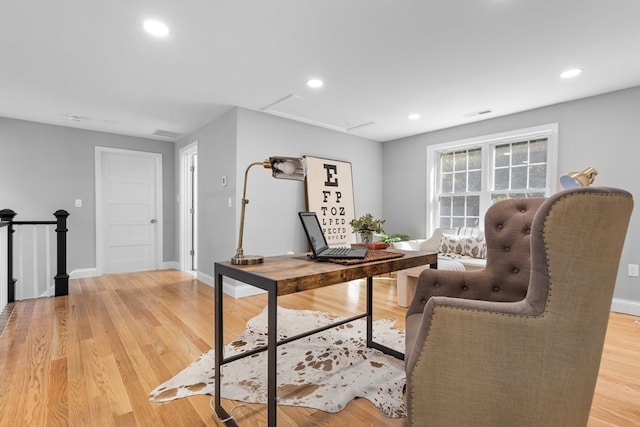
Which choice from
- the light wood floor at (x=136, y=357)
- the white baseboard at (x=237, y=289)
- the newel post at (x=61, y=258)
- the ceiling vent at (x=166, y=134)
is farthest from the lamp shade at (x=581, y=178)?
the newel post at (x=61, y=258)

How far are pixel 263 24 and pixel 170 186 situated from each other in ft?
14.1

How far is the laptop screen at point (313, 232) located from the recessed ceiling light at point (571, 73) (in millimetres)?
2804

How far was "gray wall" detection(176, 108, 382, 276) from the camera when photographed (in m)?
3.86

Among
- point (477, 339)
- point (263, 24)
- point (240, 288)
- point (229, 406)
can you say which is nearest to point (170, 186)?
point (240, 288)

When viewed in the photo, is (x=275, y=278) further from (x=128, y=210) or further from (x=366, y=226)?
(x=128, y=210)

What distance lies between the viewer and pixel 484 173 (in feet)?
14.4

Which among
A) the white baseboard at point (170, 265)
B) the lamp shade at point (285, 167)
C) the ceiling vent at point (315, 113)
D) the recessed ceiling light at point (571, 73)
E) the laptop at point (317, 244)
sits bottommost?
the white baseboard at point (170, 265)

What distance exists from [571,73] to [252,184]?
11.2 feet

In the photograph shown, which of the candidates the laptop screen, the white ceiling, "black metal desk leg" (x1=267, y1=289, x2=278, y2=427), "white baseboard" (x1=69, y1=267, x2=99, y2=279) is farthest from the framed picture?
"white baseboard" (x1=69, y1=267, x2=99, y2=279)

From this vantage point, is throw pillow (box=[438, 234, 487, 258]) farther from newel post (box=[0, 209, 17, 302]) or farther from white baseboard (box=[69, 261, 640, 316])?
newel post (box=[0, 209, 17, 302])

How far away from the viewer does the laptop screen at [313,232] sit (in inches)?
66.1

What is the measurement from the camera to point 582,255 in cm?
93

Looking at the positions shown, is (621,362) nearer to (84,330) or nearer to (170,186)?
(84,330)

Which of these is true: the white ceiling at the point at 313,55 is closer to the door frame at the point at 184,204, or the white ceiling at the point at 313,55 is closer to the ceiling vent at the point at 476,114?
the ceiling vent at the point at 476,114
